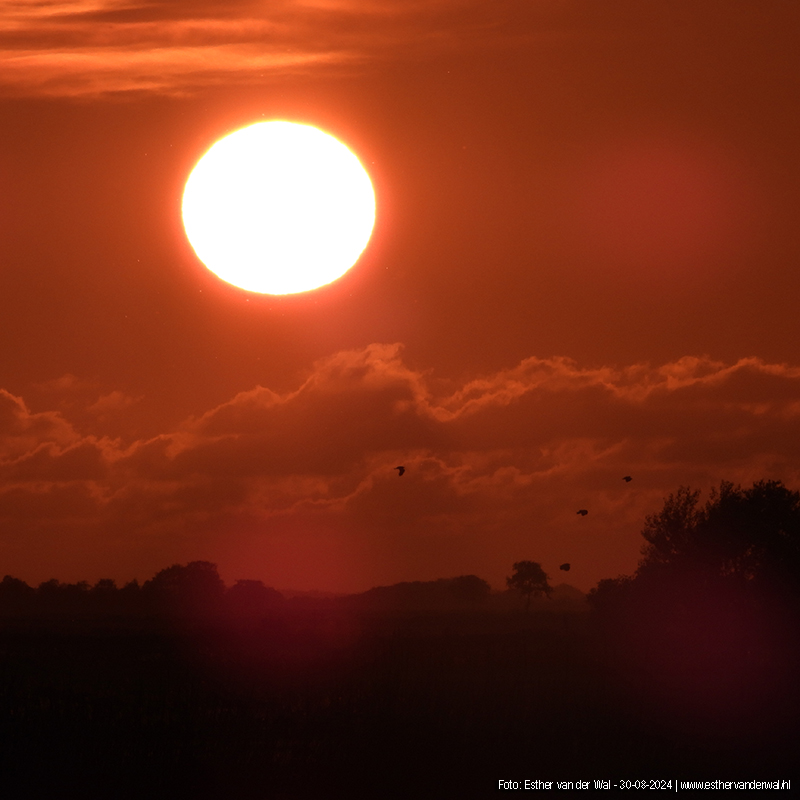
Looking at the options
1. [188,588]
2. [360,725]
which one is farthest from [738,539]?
[188,588]

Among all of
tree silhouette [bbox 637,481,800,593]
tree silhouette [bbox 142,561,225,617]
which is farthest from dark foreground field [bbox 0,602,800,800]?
tree silhouette [bbox 142,561,225,617]

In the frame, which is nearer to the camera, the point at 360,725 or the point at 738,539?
the point at 360,725

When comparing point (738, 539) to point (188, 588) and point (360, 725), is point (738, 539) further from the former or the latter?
point (188, 588)

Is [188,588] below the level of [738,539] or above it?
above

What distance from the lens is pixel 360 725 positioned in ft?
113

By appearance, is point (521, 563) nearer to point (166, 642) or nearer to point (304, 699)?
point (166, 642)

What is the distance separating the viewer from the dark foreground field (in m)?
27.9

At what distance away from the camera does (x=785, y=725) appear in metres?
37.8

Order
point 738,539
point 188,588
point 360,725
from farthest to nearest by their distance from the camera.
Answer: point 188,588 < point 738,539 < point 360,725

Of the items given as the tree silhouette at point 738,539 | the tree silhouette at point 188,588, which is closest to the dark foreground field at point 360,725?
the tree silhouette at point 738,539

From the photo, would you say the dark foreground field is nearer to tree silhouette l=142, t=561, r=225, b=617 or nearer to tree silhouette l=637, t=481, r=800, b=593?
tree silhouette l=637, t=481, r=800, b=593

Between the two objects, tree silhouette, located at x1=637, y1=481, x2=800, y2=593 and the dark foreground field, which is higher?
tree silhouette, located at x1=637, y1=481, x2=800, y2=593

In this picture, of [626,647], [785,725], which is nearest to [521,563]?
[626,647]

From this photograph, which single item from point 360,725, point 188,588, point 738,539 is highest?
point 188,588
